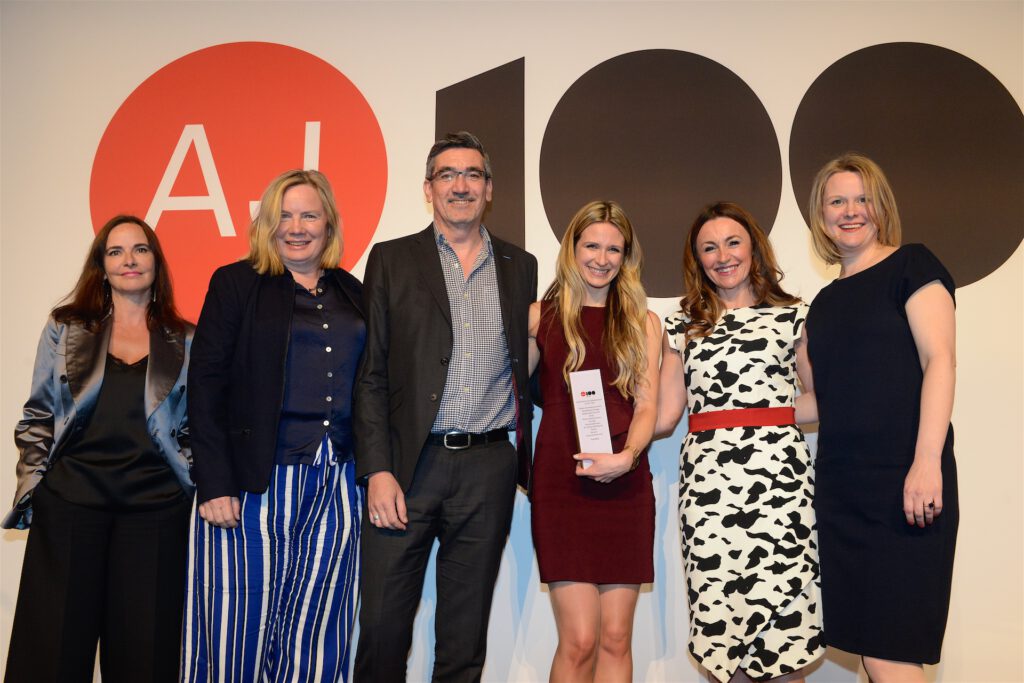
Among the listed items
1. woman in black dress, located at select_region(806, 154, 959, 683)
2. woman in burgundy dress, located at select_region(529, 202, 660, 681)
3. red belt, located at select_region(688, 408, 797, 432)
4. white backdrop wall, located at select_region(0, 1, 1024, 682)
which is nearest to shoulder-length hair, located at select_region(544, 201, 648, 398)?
woman in burgundy dress, located at select_region(529, 202, 660, 681)

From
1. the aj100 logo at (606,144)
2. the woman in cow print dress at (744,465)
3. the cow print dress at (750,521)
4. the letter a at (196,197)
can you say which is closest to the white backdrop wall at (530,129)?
the aj100 logo at (606,144)

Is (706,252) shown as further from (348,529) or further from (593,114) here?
(348,529)

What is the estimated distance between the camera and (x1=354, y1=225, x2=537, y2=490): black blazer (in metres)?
2.44

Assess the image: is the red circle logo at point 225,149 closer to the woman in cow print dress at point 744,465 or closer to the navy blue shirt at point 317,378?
the navy blue shirt at point 317,378

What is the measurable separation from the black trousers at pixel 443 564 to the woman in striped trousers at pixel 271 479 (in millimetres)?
124

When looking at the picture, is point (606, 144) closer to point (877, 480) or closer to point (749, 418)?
point (749, 418)

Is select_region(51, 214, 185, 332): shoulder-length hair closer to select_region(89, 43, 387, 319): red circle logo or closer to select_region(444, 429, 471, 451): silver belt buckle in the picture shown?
select_region(89, 43, 387, 319): red circle logo

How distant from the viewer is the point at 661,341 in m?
2.81

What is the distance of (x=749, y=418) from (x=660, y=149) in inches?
59.4

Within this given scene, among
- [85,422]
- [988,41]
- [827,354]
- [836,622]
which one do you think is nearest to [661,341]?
[827,354]

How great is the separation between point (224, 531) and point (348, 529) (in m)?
0.39

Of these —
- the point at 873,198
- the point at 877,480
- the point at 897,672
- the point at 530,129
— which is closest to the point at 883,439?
the point at 877,480

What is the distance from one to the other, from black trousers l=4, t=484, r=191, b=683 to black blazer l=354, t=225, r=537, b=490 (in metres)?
0.83

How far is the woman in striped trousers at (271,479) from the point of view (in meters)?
2.40
